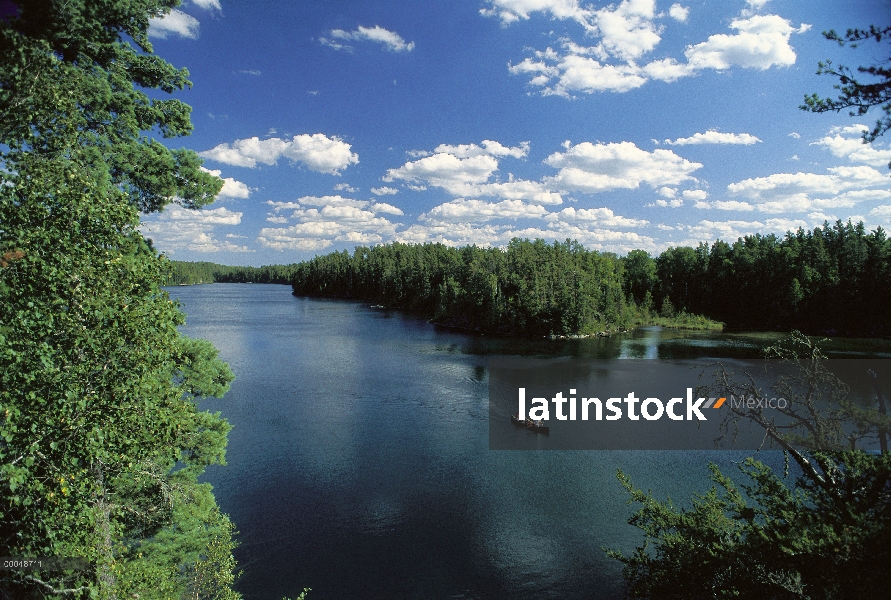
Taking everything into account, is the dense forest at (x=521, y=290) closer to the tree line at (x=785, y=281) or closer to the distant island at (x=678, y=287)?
the distant island at (x=678, y=287)

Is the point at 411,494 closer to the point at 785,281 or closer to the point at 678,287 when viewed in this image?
the point at 785,281

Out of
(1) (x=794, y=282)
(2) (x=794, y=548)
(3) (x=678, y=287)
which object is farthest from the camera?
(3) (x=678, y=287)

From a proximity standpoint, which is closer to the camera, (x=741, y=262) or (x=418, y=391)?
(x=418, y=391)

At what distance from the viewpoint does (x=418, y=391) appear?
35.1m

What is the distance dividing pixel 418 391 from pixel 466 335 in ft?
102

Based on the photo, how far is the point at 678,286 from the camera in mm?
91312

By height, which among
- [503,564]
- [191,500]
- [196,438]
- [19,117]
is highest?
[19,117]

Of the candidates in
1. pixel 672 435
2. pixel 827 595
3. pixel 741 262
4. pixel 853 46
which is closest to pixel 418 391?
pixel 672 435

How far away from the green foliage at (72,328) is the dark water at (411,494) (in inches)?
360

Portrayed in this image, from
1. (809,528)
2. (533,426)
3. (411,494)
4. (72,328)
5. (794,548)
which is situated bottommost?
(411,494)

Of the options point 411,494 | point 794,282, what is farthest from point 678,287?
Answer: point 411,494

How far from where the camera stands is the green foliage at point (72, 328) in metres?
5.45

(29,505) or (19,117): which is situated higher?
(19,117)

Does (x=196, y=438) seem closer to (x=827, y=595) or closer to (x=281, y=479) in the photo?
(x=827, y=595)
